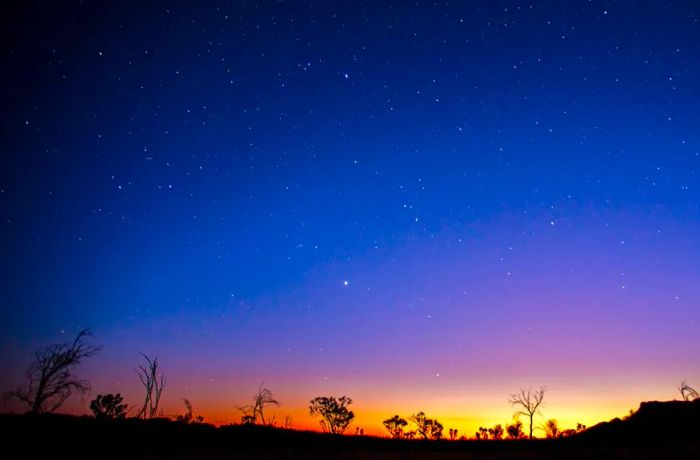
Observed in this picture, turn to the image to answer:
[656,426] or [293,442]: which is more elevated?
[656,426]

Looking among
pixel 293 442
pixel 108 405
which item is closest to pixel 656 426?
pixel 293 442

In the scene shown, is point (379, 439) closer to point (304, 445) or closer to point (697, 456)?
point (304, 445)

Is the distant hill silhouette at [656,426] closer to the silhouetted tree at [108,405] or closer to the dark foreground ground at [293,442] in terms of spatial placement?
the dark foreground ground at [293,442]

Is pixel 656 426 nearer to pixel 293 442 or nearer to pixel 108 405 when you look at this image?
pixel 293 442

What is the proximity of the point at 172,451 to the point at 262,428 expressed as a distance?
6.46 m

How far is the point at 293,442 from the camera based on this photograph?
21.9 m

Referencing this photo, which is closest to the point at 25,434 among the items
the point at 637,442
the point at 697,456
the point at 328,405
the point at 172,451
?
the point at 172,451

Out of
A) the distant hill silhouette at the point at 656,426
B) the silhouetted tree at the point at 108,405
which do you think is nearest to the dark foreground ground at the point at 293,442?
the distant hill silhouette at the point at 656,426

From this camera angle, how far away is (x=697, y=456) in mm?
13656

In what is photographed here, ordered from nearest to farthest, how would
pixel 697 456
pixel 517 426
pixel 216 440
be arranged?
pixel 697 456, pixel 216 440, pixel 517 426

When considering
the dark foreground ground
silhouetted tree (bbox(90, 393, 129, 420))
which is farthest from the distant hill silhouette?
silhouetted tree (bbox(90, 393, 129, 420))

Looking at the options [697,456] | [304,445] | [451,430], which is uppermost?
[697,456]

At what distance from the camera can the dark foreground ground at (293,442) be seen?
16.4m

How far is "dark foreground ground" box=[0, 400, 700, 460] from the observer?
53.7 feet
